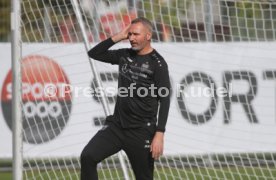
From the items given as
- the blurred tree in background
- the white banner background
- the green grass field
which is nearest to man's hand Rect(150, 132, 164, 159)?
the green grass field

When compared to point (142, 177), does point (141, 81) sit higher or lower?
higher

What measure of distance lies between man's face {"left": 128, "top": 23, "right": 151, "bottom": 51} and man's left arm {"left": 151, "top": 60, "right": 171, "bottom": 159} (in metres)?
0.22

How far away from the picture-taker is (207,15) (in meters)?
8.70

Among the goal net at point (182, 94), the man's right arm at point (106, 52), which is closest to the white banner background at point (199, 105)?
the goal net at point (182, 94)

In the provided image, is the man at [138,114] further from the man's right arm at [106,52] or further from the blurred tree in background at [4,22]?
the blurred tree in background at [4,22]

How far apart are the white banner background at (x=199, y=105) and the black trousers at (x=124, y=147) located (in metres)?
3.86

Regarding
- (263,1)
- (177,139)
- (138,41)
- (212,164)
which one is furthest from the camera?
(177,139)

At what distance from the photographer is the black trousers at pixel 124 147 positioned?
18.2 feet

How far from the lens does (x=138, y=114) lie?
5602 millimetres

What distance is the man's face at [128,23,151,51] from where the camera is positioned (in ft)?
18.1

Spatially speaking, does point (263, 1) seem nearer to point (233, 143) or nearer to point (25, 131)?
point (233, 143)

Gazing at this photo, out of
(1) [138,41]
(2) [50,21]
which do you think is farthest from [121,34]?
(2) [50,21]

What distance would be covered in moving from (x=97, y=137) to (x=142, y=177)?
51 cm

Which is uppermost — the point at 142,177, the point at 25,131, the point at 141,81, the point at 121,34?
the point at 121,34
